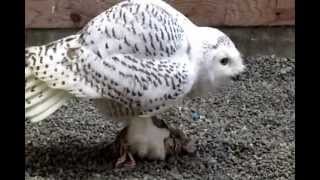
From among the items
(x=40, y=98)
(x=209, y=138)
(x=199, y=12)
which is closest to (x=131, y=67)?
(x=40, y=98)

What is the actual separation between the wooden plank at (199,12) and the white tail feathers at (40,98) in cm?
117

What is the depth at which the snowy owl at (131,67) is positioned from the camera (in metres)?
Answer: 2.33

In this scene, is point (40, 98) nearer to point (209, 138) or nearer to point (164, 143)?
point (164, 143)

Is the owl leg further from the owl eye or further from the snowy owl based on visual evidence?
the owl eye

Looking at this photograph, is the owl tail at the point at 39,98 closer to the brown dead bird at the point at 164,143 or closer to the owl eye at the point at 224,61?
the brown dead bird at the point at 164,143

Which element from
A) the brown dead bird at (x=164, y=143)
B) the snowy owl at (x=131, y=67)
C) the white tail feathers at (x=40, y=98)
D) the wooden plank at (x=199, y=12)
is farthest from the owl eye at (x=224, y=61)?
the wooden plank at (x=199, y=12)

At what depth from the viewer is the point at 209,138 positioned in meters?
2.81

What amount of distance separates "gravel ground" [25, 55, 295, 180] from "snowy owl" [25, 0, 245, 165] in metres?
0.13

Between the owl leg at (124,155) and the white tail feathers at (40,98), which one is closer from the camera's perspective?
the white tail feathers at (40,98)

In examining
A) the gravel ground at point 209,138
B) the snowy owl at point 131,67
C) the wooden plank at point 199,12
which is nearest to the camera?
the snowy owl at point 131,67

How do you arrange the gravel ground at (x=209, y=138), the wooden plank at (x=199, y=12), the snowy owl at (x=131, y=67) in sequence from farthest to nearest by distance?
the wooden plank at (x=199, y=12) → the gravel ground at (x=209, y=138) → the snowy owl at (x=131, y=67)

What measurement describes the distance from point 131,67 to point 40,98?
0.32 meters

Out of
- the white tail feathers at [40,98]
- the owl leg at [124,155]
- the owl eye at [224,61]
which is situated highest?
the owl eye at [224,61]

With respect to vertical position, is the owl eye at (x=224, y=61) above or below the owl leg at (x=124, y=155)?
above
